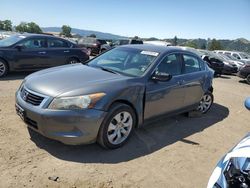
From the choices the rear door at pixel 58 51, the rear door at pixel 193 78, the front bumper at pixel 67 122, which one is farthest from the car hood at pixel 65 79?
the rear door at pixel 58 51

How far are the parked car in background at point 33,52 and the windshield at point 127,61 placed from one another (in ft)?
15.6

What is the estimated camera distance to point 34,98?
4094 millimetres

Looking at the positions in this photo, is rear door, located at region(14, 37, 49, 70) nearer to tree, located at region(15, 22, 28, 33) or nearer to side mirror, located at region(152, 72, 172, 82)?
side mirror, located at region(152, 72, 172, 82)

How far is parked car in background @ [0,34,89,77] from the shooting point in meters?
9.33

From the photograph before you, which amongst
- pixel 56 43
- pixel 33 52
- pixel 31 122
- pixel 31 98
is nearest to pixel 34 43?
pixel 33 52

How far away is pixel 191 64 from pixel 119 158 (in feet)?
9.90

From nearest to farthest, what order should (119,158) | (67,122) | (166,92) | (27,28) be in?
(67,122), (119,158), (166,92), (27,28)

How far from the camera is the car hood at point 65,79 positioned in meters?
4.11

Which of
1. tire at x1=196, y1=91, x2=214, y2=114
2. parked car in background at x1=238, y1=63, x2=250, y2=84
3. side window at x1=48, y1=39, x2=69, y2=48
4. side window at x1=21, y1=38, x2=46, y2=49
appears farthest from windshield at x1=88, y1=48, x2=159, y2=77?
parked car in background at x1=238, y1=63, x2=250, y2=84

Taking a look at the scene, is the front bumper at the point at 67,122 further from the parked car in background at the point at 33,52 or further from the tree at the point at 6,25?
the tree at the point at 6,25

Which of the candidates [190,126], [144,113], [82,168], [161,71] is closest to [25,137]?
[82,168]

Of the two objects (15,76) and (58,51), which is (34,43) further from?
(15,76)

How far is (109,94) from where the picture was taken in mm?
4172

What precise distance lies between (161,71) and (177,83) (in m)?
0.51
